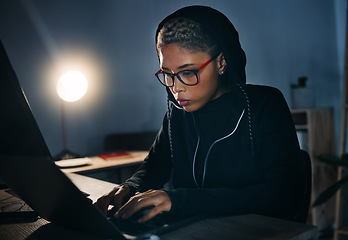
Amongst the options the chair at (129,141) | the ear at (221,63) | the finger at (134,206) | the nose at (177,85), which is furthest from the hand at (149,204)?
the chair at (129,141)

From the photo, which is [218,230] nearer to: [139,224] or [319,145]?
[139,224]

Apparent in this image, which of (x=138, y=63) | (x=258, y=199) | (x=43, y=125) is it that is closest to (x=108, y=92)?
(x=138, y=63)

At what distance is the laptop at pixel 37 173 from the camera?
55cm

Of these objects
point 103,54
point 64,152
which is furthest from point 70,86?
point 103,54

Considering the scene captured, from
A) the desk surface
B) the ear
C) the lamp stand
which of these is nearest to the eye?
the ear

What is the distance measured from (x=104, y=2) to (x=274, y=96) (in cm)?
178

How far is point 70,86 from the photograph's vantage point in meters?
1.97

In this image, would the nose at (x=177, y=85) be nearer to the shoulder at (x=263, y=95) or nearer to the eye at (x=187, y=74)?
the eye at (x=187, y=74)

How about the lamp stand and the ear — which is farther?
the lamp stand

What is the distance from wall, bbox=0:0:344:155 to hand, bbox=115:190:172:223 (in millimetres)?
1649

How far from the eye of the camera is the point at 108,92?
2.43 m

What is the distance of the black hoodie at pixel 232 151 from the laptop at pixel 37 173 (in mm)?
203

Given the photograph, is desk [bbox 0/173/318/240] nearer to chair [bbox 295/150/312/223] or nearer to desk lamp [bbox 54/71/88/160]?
chair [bbox 295/150/312/223]

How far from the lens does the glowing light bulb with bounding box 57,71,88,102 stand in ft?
6.42
